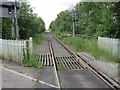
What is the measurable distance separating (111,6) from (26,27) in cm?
1844

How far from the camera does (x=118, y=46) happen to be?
1198 cm

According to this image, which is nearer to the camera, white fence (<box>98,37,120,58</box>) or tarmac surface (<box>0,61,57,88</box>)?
tarmac surface (<box>0,61,57,88</box>)

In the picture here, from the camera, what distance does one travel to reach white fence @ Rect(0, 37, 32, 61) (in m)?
10.7

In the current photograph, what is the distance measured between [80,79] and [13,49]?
488 cm

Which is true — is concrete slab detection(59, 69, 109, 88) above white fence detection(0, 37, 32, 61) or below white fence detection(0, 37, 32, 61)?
below

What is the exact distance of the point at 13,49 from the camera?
36.4ft

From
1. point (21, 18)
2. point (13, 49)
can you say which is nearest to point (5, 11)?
point (21, 18)

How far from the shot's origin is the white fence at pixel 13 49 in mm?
10734

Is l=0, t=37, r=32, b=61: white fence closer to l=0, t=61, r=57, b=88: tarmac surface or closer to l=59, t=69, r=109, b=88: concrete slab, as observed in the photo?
l=0, t=61, r=57, b=88: tarmac surface

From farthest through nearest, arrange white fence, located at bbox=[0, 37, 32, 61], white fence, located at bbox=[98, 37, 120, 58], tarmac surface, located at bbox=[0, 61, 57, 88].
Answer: white fence, located at bbox=[98, 37, 120, 58]
white fence, located at bbox=[0, 37, 32, 61]
tarmac surface, located at bbox=[0, 61, 57, 88]

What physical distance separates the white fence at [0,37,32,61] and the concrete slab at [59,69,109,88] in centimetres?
288

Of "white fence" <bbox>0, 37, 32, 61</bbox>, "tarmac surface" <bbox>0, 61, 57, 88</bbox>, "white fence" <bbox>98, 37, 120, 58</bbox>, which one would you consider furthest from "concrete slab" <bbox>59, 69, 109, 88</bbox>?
"white fence" <bbox>98, 37, 120, 58</bbox>

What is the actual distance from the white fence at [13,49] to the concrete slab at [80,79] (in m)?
2.88

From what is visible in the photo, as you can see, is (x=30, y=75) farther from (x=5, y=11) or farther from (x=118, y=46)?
(x=5, y=11)
